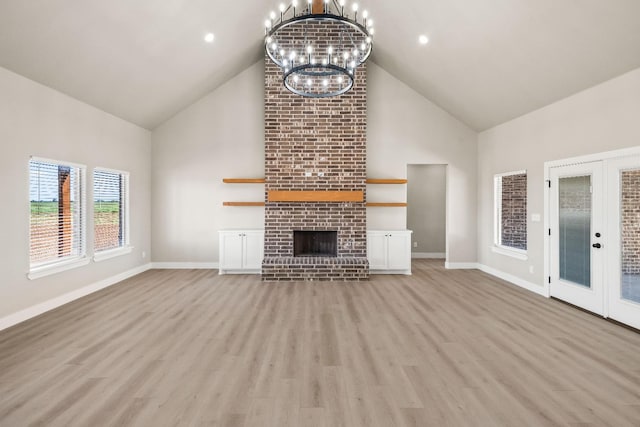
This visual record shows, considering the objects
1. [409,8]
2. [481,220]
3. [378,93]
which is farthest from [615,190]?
[378,93]

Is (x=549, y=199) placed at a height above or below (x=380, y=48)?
below

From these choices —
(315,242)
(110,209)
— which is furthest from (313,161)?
(110,209)

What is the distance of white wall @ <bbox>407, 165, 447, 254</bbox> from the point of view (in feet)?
27.7

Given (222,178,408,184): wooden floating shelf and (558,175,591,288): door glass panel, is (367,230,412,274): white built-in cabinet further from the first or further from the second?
(558,175,591,288): door glass panel

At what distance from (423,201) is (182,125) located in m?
5.97

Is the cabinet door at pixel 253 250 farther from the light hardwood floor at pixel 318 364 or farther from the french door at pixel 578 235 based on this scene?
the french door at pixel 578 235

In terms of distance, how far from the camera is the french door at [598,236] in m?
3.60

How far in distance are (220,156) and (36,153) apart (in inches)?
124

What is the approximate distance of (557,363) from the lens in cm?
276

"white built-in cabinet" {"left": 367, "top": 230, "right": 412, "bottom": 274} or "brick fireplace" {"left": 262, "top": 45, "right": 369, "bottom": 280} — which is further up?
"brick fireplace" {"left": 262, "top": 45, "right": 369, "bottom": 280}

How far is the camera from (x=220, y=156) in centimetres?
676

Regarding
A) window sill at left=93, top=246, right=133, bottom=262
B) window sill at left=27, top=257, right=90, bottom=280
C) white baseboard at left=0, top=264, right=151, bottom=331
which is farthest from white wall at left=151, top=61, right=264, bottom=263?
window sill at left=27, top=257, right=90, bottom=280

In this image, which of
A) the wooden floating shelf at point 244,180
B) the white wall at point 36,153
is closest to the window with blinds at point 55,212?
the white wall at point 36,153

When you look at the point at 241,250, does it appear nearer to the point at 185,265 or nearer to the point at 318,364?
the point at 185,265
